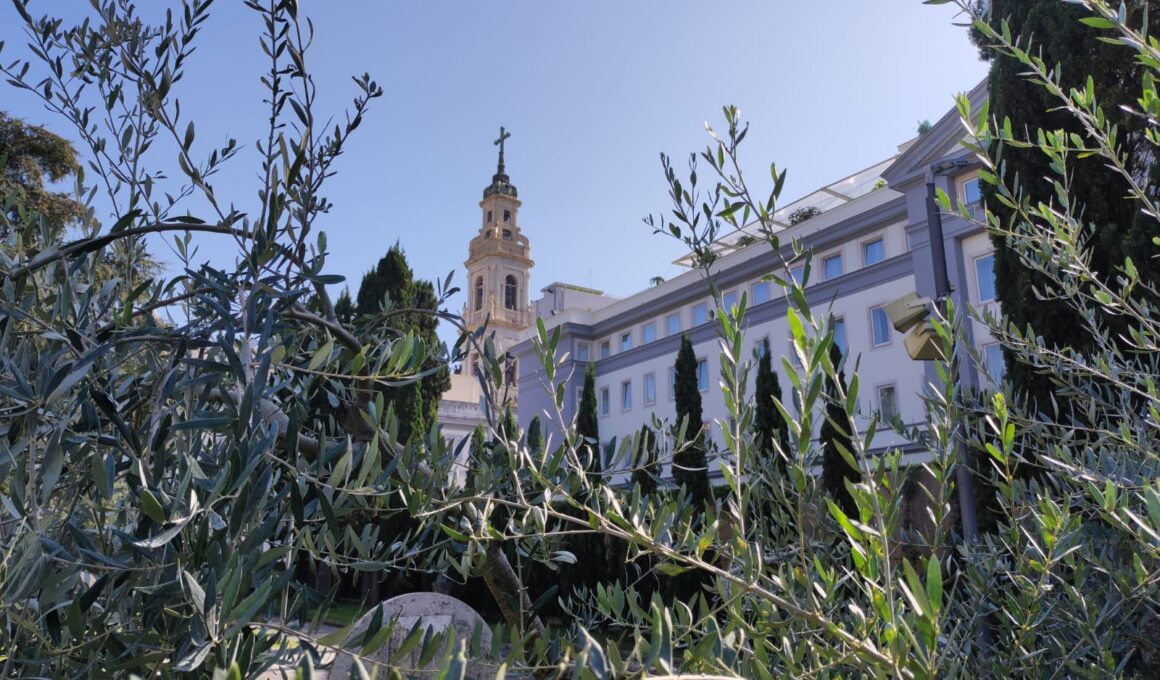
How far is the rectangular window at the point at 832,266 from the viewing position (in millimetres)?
25219

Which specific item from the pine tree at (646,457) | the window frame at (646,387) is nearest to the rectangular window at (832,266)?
the window frame at (646,387)

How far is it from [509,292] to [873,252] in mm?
38453

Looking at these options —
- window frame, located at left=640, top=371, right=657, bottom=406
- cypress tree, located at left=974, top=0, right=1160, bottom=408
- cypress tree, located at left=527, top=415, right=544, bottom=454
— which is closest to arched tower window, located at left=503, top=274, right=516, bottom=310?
window frame, located at left=640, top=371, right=657, bottom=406

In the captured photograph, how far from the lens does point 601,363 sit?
3391cm

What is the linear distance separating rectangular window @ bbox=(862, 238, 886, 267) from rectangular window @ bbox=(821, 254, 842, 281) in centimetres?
96

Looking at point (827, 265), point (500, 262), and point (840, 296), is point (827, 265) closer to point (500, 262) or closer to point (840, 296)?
point (840, 296)

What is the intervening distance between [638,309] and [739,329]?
31.1m

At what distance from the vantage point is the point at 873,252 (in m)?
24.1

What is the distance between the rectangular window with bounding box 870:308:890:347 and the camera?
2308cm

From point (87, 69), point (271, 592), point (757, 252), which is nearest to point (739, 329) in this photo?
point (271, 592)

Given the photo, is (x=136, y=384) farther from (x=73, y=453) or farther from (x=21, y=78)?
(x=21, y=78)

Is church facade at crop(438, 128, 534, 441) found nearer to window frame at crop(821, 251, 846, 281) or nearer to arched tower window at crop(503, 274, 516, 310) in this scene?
arched tower window at crop(503, 274, 516, 310)

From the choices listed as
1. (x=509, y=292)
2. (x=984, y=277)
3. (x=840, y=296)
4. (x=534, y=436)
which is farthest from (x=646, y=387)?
(x=509, y=292)

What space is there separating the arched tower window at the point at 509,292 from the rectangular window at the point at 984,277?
4260cm
